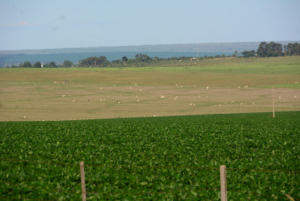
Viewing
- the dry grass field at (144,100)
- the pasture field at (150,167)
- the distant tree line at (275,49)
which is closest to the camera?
the pasture field at (150,167)

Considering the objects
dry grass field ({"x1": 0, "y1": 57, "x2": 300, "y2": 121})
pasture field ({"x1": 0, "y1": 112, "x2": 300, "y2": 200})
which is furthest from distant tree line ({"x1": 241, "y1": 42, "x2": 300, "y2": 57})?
pasture field ({"x1": 0, "y1": 112, "x2": 300, "y2": 200})

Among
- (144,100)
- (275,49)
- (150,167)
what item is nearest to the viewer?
(150,167)

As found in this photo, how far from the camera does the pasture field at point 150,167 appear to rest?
899cm

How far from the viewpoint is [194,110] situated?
50312mm

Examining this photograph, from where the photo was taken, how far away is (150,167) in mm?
11680

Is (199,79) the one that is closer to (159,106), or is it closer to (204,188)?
(159,106)

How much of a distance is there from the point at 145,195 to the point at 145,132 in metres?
12.3

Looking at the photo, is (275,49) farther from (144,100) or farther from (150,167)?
(150,167)

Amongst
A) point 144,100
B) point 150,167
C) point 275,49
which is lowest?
point 144,100

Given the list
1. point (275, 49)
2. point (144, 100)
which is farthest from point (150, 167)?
point (275, 49)

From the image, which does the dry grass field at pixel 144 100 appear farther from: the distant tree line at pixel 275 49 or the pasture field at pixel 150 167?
the distant tree line at pixel 275 49

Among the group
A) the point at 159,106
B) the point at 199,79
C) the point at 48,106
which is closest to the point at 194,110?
the point at 159,106

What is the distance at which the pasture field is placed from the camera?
8992 mm

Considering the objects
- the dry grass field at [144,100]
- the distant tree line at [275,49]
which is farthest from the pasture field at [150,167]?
the distant tree line at [275,49]
